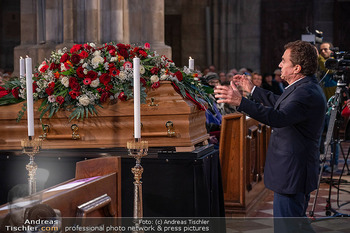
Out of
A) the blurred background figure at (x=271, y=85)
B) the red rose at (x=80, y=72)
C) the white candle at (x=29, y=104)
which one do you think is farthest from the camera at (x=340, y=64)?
the blurred background figure at (x=271, y=85)

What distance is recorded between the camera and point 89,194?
2.56 metres

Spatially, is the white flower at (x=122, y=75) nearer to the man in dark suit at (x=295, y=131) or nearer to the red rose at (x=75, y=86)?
the red rose at (x=75, y=86)

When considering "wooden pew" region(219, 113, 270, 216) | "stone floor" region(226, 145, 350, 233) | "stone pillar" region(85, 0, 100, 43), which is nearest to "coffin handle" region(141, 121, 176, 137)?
"stone floor" region(226, 145, 350, 233)

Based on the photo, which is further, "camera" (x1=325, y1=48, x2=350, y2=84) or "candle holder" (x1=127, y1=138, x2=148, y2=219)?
"camera" (x1=325, y1=48, x2=350, y2=84)

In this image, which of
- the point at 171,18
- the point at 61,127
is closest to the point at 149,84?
the point at 61,127

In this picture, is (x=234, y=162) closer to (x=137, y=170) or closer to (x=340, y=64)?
(x=340, y=64)

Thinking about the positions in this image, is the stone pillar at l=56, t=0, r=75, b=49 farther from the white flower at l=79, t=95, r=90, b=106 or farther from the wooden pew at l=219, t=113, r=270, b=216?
the white flower at l=79, t=95, r=90, b=106

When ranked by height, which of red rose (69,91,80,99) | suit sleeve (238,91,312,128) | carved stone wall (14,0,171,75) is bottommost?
suit sleeve (238,91,312,128)

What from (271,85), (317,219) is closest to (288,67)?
(317,219)

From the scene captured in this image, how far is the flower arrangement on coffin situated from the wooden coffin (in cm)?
6

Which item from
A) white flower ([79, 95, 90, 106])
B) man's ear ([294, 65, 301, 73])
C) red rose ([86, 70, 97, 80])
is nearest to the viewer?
man's ear ([294, 65, 301, 73])

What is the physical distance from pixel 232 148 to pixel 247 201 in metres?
0.67

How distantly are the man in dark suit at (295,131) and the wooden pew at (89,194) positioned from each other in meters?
1.16

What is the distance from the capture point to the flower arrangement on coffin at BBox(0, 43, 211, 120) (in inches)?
172
